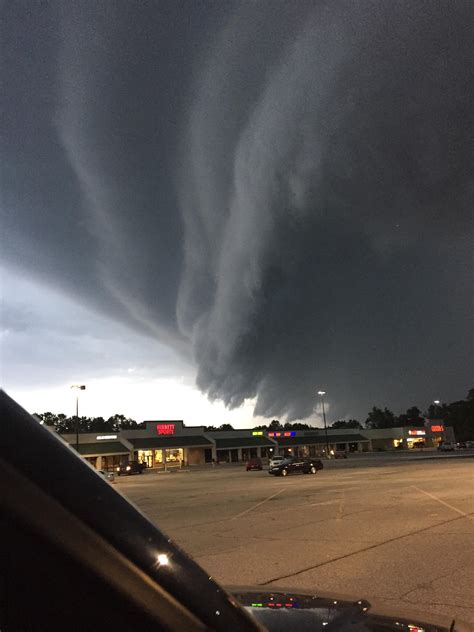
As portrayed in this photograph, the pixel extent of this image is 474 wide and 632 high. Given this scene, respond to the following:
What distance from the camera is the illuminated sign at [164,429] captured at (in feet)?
254

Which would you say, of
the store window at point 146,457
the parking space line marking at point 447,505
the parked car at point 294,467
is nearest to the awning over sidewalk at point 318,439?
the store window at point 146,457

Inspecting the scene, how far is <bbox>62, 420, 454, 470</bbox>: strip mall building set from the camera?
230 ft

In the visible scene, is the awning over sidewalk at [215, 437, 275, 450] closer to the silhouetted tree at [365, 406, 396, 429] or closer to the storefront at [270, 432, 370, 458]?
the storefront at [270, 432, 370, 458]

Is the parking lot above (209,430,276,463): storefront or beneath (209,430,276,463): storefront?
above

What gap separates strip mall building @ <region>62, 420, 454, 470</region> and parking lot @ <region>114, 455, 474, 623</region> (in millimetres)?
47915

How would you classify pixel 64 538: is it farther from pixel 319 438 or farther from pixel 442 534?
pixel 319 438

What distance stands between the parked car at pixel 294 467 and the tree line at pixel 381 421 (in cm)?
9995

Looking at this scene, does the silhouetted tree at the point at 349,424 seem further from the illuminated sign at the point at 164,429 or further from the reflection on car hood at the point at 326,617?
the reflection on car hood at the point at 326,617

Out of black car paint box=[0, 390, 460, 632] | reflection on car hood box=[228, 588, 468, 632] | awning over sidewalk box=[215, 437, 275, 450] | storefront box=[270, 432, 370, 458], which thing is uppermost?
black car paint box=[0, 390, 460, 632]

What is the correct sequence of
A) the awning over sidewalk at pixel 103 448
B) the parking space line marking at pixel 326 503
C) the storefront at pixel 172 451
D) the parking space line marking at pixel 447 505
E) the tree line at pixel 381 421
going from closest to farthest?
the parking space line marking at pixel 447 505, the parking space line marking at pixel 326 503, the awning over sidewalk at pixel 103 448, the storefront at pixel 172 451, the tree line at pixel 381 421

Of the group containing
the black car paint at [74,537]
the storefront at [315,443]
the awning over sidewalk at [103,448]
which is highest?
the black car paint at [74,537]

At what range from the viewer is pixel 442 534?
9.27 meters

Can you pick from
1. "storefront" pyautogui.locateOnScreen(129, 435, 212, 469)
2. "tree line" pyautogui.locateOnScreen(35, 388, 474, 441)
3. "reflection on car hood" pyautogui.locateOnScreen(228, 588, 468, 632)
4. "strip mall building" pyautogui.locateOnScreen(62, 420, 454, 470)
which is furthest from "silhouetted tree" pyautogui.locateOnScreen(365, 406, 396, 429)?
"reflection on car hood" pyautogui.locateOnScreen(228, 588, 468, 632)

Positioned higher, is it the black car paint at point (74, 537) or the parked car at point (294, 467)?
the black car paint at point (74, 537)
